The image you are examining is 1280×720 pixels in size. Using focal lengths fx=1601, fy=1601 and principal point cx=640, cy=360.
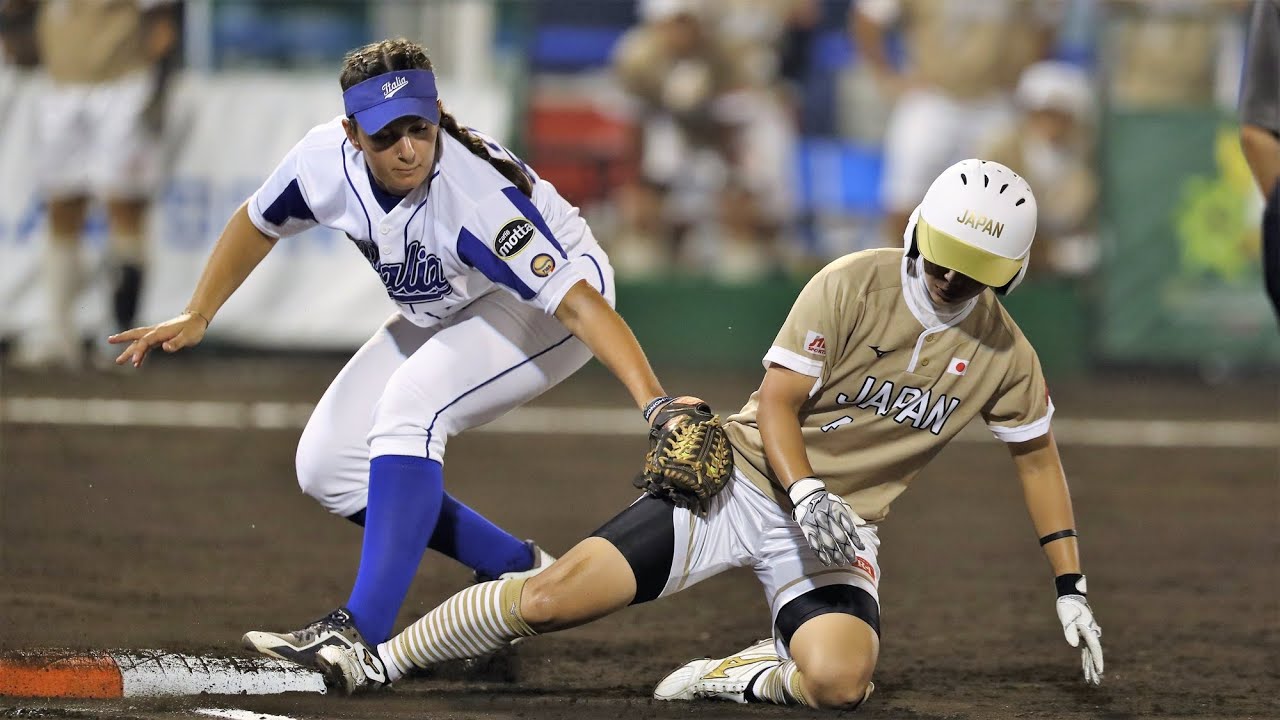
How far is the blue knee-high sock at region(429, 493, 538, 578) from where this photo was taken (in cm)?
495

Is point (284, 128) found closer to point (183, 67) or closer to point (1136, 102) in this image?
point (183, 67)

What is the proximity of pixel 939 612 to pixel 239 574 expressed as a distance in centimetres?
265

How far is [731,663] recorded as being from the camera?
4.61 metres

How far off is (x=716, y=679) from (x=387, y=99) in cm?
186

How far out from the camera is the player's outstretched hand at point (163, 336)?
4566 millimetres

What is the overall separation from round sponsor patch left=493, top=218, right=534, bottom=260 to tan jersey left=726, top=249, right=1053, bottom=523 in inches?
29.8

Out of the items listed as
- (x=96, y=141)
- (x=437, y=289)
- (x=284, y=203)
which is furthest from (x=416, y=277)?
(x=96, y=141)

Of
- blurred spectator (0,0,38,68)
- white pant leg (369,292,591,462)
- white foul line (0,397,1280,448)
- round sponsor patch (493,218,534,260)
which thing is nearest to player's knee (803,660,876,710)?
white pant leg (369,292,591,462)

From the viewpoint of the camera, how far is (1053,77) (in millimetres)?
12391

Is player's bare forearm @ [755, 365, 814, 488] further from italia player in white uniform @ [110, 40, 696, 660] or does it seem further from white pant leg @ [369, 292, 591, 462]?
white pant leg @ [369, 292, 591, 462]

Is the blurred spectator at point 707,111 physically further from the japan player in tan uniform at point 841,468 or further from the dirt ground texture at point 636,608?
the japan player in tan uniform at point 841,468

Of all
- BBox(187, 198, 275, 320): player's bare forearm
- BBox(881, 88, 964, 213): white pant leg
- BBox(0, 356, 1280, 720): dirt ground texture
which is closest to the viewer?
BBox(0, 356, 1280, 720): dirt ground texture

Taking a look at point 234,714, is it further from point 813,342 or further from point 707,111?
point 707,111

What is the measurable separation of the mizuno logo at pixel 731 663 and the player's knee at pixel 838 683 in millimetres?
302
